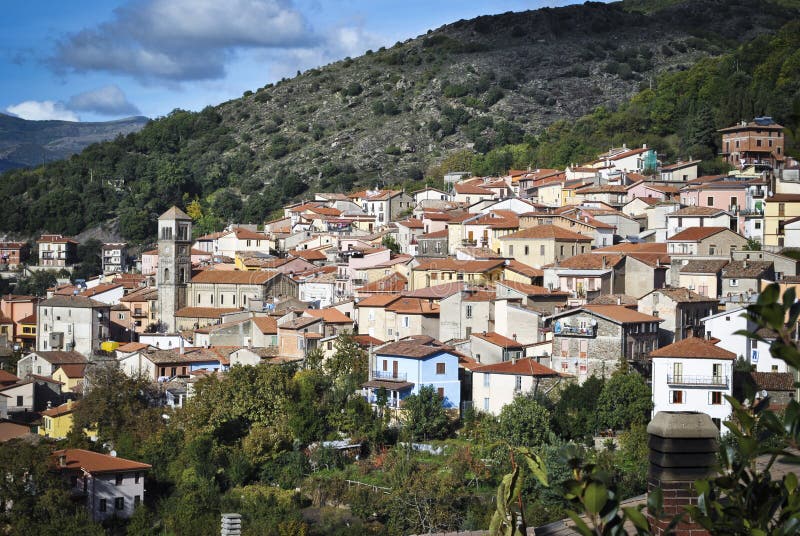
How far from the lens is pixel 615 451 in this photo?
96.4 ft

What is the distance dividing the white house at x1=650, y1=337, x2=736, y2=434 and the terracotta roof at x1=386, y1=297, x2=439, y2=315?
10502 mm

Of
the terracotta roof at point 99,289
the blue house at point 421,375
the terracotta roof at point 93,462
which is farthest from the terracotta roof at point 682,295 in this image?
the terracotta roof at point 99,289

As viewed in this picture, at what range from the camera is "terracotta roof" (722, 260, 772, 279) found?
35500 mm

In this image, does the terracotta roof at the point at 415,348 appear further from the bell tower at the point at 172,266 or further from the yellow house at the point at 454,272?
the bell tower at the point at 172,266

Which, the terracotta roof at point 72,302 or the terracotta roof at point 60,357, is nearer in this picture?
the terracotta roof at point 60,357

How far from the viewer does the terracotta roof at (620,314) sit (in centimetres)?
3216

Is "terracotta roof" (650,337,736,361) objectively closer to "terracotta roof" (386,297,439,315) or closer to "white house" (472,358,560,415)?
"white house" (472,358,560,415)

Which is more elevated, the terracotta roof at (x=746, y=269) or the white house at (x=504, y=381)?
the terracotta roof at (x=746, y=269)

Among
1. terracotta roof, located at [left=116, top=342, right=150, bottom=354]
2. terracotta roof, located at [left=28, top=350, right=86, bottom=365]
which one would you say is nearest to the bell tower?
terracotta roof, located at [left=116, top=342, right=150, bottom=354]

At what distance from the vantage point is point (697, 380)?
95.2ft

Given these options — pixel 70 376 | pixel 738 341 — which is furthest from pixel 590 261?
pixel 70 376

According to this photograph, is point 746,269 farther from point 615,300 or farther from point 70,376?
point 70,376

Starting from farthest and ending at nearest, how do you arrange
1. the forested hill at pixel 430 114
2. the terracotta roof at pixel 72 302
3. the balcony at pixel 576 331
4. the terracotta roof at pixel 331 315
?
the forested hill at pixel 430 114, the terracotta roof at pixel 72 302, the terracotta roof at pixel 331 315, the balcony at pixel 576 331

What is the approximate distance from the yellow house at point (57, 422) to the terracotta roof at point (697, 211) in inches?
843
